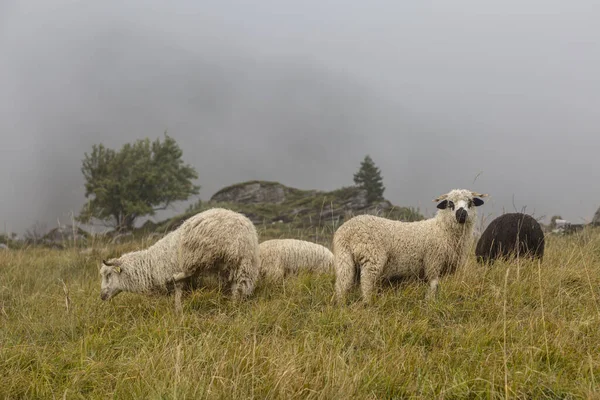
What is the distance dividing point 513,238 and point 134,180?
1919 inches

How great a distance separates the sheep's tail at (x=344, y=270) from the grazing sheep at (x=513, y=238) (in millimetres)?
3108

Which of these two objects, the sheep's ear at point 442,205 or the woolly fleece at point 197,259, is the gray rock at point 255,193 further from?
the sheep's ear at point 442,205

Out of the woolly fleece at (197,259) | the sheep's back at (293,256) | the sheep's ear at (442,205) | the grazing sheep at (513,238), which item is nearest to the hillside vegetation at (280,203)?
the sheep's back at (293,256)

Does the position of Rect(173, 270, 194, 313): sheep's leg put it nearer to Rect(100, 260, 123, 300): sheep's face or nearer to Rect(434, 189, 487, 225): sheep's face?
Rect(100, 260, 123, 300): sheep's face

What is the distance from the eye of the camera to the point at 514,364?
415 centimetres

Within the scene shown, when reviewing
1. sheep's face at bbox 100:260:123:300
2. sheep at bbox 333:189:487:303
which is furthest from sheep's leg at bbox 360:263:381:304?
sheep's face at bbox 100:260:123:300

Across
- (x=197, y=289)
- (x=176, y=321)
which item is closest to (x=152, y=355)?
(x=176, y=321)

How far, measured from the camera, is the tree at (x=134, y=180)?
49.8m

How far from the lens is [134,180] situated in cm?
5069

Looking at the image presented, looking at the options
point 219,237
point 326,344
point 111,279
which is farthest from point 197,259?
point 326,344

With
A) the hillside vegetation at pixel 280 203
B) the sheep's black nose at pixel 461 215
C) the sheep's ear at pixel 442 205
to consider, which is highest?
the sheep's ear at pixel 442 205

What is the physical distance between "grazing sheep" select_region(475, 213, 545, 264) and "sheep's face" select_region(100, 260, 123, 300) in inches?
260

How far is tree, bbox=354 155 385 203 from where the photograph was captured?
59500 mm

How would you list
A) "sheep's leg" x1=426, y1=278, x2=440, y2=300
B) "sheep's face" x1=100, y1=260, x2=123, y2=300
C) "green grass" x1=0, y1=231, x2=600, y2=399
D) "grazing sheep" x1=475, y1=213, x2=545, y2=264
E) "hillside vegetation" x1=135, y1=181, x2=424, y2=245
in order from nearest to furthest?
1. "green grass" x1=0, y1=231, x2=600, y2=399
2. "sheep's leg" x1=426, y1=278, x2=440, y2=300
3. "sheep's face" x1=100, y1=260, x2=123, y2=300
4. "grazing sheep" x1=475, y1=213, x2=545, y2=264
5. "hillside vegetation" x1=135, y1=181, x2=424, y2=245
